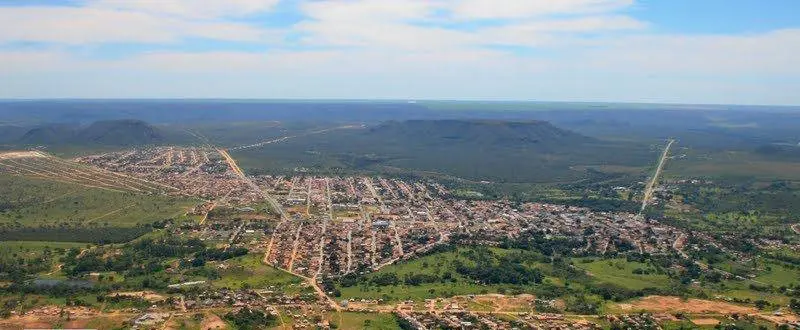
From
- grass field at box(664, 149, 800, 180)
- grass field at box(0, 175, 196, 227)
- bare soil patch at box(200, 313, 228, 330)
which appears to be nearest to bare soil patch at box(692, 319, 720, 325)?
bare soil patch at box(200, 313, 228, 330)

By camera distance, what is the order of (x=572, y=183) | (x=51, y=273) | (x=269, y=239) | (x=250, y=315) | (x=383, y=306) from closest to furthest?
(x=250, y=315)
(x=383, y=306)
(x=51, y=273)
(x=269, y=239)
(x=572, y=183)

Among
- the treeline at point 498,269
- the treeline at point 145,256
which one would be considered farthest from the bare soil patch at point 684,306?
the treeline at point 145,256

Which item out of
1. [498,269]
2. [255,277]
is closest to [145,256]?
[255,277]

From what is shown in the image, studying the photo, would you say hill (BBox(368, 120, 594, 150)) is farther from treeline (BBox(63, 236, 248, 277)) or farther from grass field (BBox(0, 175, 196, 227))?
treeline (BBox(63, 236, 248, 277))

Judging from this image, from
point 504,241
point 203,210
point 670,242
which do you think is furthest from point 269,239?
point 670,242

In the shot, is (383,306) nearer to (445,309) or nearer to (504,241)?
(445,309)

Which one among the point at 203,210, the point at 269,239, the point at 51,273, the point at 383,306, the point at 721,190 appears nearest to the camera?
the point at 383,306

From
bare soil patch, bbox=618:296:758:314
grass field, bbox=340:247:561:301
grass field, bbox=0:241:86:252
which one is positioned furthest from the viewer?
grass field, bbox=0:241:86:252

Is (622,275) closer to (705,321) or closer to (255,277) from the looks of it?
(705,321)
